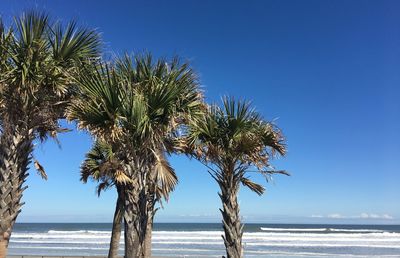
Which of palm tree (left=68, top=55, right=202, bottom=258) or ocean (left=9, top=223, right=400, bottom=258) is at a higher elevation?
palm tree (left=68, top=55, right=202, bottom=258)

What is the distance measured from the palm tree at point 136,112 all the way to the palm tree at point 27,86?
722 millimetres

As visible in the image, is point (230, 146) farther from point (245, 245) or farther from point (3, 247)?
point (245, 245)

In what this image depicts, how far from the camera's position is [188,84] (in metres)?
7.52

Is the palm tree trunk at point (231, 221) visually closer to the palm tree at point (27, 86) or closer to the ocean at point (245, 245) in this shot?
the palm tree at point (27, 86)

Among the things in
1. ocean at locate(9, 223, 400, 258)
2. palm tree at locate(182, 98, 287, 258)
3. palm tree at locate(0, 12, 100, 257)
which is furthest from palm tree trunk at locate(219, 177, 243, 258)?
ocean at locate(9, 223, 400, 258)

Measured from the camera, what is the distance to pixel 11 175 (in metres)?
7.64

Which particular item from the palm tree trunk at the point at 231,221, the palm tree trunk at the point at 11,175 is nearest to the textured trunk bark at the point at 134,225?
the palm tree trunk at the point at 11,175

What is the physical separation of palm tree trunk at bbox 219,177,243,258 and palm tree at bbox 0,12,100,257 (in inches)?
151

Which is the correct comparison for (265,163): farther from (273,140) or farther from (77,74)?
(77,74)

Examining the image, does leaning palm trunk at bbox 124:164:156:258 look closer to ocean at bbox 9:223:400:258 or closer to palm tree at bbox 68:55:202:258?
palm tree at bbox 68:55:202:258

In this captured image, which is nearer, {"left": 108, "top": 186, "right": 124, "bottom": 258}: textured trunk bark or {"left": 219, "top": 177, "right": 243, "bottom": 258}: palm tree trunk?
{"left": 219, "top": 177, "right": 243, "bottom": 258}: palm tree trunk

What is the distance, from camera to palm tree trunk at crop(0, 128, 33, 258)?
24.7 feet

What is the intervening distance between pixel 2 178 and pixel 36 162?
2019 mm

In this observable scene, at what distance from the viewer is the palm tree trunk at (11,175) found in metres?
7.54
